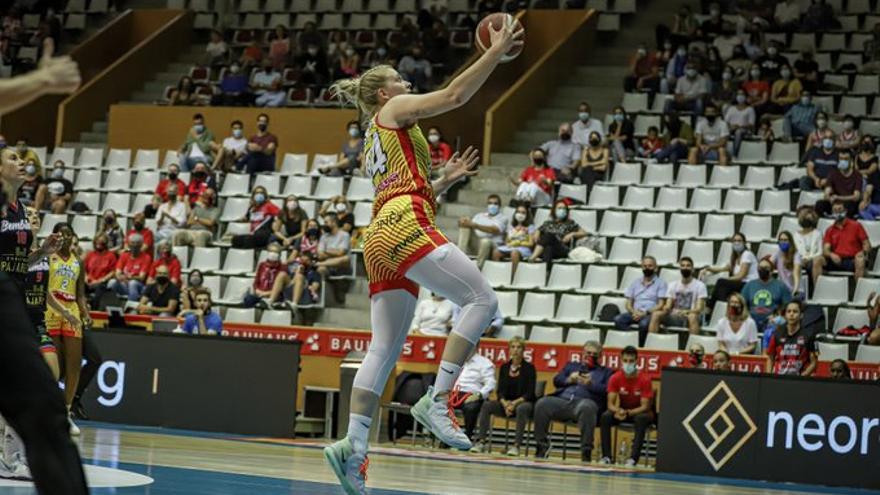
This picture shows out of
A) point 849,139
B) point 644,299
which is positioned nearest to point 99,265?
point 644,299

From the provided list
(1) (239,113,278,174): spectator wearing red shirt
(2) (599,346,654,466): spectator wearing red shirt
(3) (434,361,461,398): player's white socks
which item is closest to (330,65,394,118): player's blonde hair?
(3) (434,361,461,398): player's white socks

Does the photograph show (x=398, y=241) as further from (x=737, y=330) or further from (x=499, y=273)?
(x=499, y=273)

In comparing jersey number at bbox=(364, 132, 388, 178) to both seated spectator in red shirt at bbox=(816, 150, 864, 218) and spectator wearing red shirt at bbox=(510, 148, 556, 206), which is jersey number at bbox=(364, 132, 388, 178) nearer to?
seated spectator in red shirt at bbox=(816, 150, 864, 218)

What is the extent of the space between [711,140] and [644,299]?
450 cm

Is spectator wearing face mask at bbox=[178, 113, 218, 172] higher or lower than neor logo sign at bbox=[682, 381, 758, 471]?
higher

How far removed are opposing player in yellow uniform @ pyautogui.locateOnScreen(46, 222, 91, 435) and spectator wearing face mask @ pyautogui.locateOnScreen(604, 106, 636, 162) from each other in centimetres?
1120

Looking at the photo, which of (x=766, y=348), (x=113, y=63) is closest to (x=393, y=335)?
(x=766, y=348)

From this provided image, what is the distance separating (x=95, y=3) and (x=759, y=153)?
1670 centimetres

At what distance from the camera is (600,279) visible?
66.0ft

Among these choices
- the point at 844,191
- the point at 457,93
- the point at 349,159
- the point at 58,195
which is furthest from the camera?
the point at 58,195

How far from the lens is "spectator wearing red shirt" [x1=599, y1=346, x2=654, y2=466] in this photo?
16297 mm

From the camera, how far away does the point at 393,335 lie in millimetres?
7562

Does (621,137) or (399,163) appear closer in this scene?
(399,163)

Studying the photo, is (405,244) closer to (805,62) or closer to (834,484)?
(834,484)
